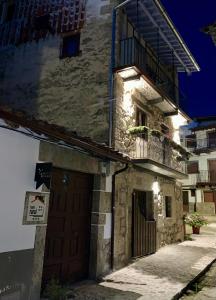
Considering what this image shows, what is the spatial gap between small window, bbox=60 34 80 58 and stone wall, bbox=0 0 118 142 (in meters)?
0.19

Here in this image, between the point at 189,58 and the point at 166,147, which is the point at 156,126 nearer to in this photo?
the point at 166,147

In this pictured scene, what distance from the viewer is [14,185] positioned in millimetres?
5180

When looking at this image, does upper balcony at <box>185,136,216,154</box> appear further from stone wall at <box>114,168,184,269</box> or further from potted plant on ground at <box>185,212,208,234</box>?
stone wall at <box>114,168,184,269</box>

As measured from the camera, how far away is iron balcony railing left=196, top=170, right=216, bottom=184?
1260 inches

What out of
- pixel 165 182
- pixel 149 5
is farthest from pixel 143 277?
pixel 149 5

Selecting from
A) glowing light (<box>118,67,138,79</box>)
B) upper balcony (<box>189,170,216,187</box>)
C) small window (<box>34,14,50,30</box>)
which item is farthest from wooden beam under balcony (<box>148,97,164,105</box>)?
upper balcony (<box>189,170,216,187</box>)

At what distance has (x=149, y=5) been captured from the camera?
434 inches

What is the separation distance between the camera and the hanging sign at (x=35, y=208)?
5400 mm

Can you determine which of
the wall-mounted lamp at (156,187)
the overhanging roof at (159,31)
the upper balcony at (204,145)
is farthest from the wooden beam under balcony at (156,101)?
the upper balcony at (204,145)

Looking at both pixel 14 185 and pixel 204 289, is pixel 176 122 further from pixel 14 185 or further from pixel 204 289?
pixel 14 185

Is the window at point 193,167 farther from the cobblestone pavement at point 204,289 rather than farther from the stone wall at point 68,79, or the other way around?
the stone wall at point 68,79

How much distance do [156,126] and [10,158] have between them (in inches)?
337

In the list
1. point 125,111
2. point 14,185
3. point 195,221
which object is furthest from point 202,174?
point 14,185

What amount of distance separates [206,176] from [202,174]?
50 centimetres
